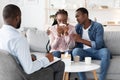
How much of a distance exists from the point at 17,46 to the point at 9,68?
20 cm

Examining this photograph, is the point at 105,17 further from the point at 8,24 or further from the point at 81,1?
the point at 8,24

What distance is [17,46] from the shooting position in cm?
200

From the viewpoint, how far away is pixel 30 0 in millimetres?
6047

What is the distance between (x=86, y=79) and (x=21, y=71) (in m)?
1.46

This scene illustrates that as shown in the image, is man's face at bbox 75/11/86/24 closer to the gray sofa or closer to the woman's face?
the woman's face

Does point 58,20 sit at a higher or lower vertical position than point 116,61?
higher

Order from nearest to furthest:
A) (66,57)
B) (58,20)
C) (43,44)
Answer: (66,57)
(58,20)
(43,44)

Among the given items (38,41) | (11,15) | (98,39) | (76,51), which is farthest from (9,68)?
(38,41)

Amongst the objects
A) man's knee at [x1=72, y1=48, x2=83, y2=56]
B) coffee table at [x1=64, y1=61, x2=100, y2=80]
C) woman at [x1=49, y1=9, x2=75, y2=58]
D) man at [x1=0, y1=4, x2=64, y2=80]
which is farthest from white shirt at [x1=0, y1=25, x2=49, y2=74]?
woman at [x1=49, y1=9, x2=75, y2=58]

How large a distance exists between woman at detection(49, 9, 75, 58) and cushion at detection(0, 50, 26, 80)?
149cm

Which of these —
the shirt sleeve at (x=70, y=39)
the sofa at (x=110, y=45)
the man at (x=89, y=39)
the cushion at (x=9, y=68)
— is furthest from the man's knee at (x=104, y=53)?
the cushion at (x=9, y=68)

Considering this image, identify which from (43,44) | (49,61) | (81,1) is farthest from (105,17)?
(49,61)

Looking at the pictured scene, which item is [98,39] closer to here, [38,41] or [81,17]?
[81,17]

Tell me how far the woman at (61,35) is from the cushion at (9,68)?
1.49 metres
